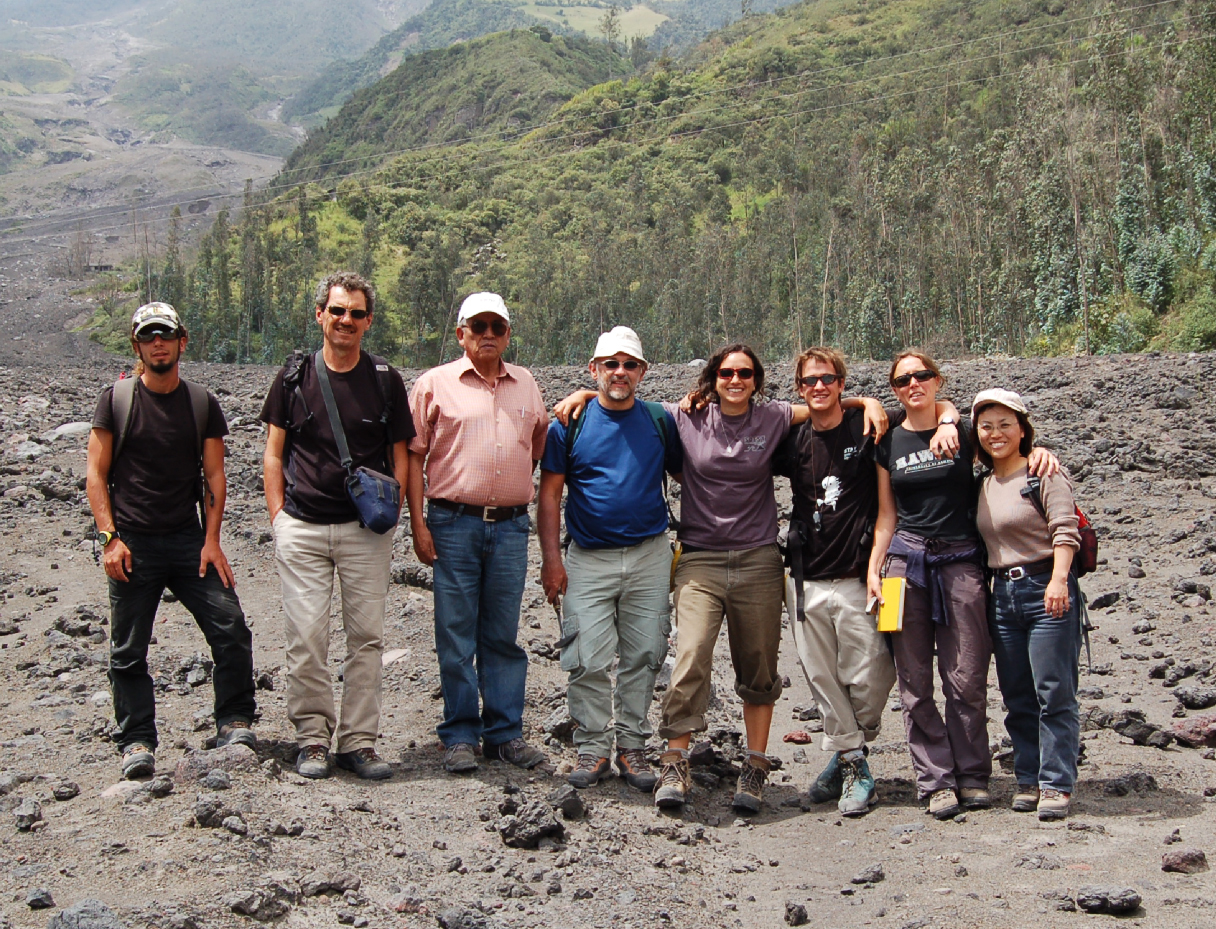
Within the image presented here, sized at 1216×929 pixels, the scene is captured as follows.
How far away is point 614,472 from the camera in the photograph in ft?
16.4

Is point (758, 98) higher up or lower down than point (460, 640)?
higher up

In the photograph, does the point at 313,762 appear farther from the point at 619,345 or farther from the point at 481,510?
the point at 619,345

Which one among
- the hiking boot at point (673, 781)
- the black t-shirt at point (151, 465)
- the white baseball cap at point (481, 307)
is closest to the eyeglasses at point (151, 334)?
the black t-shirt at point (151, 465)

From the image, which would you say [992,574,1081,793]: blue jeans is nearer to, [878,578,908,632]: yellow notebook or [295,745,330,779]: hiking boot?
[878,578,908,632]: yellow notebook

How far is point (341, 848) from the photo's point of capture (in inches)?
166

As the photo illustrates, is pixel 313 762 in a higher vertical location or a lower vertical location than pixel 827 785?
higher

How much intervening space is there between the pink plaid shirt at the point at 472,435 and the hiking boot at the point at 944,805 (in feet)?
7.45

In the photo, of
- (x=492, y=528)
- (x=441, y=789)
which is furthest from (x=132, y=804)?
(x=492, y=528)

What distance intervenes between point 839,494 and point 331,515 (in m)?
2.32

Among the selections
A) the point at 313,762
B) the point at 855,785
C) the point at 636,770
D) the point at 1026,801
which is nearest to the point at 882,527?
the point at 855,785

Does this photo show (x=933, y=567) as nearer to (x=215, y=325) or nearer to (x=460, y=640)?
(x=460, y=640)

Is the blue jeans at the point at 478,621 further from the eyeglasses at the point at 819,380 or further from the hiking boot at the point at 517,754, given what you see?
the eyeglasses at the point at 819,380

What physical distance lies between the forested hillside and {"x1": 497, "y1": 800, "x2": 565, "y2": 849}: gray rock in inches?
943

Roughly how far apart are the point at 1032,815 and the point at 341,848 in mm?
2917
